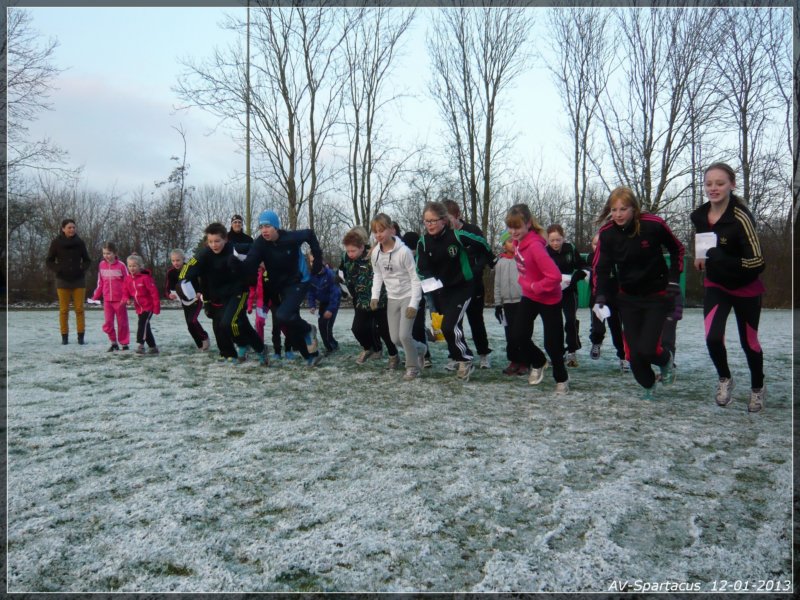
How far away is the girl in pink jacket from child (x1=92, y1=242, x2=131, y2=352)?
20.4 ft

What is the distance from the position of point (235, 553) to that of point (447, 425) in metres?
2.29

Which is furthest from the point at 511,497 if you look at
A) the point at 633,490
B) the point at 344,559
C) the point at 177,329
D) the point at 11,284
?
the point at 11,284

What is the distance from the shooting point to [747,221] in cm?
465

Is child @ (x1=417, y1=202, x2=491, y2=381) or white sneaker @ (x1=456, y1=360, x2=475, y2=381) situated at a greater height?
child @ (x1=417, y1=202, x2=491, y2=381)

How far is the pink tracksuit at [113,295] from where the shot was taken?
883 centimetres

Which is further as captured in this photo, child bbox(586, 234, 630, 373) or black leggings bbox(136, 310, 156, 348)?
black leggings bbox(136, 310, 156, 348)

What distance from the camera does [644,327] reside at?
5086 millimetres

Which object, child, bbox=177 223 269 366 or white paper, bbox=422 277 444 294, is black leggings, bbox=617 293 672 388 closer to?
white paper, bbox=422 277 444 294

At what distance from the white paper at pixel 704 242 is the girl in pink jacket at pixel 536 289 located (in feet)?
4.22

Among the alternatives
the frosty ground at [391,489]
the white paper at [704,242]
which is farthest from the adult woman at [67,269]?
the white paper at [704,242]

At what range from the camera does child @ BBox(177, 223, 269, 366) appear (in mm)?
7297

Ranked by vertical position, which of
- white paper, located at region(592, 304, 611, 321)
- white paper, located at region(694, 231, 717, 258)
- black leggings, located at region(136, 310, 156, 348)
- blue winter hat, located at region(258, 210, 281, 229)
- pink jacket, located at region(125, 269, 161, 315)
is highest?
blue winter hat, located at region(258, 210, 281, 229)

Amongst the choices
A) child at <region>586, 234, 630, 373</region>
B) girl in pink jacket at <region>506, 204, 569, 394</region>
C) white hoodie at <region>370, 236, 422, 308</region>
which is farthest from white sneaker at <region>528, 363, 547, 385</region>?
white hoodie at <region>370, 236, 422, 308</region>

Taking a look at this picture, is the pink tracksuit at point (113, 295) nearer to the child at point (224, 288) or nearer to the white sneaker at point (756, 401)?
the child at point (224, 288)
